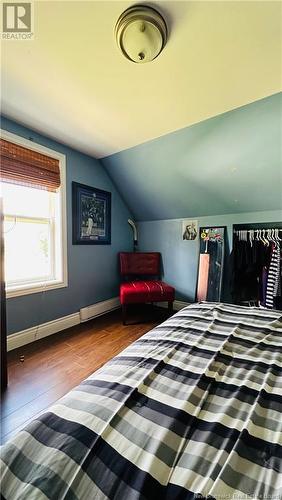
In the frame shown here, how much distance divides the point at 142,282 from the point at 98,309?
78 centimetres

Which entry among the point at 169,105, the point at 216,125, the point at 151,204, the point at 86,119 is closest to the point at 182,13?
the point at 169,105

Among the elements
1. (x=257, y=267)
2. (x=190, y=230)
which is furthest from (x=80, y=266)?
(x=257, y=267)

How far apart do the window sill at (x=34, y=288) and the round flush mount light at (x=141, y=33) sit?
7.18 ft

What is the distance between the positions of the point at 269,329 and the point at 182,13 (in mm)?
1813

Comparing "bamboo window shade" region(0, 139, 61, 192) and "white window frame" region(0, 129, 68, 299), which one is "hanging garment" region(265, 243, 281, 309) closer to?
"white window frame" region(0, 129, 68, 299)

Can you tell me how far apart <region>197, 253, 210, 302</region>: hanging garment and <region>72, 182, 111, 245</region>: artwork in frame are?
146 cm

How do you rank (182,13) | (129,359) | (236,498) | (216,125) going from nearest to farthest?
(236,498), (129,359), (182,13), (216,125)

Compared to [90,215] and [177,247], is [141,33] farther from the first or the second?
[177,247]

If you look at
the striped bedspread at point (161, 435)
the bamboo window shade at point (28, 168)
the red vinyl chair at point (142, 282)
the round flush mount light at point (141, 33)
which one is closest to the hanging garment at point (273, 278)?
the red vinyl chair at point (142, 282)

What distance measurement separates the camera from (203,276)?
2.96 m

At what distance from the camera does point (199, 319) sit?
1.28 meters

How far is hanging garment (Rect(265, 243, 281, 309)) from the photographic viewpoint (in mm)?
2389

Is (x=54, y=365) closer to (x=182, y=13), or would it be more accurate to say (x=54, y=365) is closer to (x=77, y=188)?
(x=77, y=188)

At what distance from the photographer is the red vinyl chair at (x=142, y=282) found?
276 centimetres
